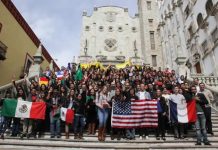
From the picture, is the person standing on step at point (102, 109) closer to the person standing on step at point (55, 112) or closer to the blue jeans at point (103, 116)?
the blue jeans at point (103, 116)

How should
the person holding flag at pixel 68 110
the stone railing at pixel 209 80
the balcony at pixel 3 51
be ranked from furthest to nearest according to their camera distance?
the balcony at pixel 3 51 < the stone railing at pixel 209 80 < the person holding flag at pixel 68 110

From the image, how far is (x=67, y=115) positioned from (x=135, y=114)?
8.34ft

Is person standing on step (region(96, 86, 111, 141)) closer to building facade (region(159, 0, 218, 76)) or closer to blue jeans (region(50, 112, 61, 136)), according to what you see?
blue jeans (region(50, 112, 61, 136))

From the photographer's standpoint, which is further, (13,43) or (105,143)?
(13,43)

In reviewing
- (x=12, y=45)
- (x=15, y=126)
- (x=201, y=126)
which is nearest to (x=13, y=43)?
(x=12, y=45)

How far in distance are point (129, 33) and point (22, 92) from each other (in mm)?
38782

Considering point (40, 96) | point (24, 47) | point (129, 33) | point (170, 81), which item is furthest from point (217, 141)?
point (129, 33)

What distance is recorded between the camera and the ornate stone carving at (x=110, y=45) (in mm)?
44750

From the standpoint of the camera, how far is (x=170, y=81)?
13195 mm

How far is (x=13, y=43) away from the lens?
805 inches

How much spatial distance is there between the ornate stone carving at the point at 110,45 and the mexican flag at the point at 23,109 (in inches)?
1411

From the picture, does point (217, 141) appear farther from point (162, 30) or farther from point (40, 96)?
point (162, 30)

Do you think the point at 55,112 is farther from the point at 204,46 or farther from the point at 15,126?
the point at 204,46

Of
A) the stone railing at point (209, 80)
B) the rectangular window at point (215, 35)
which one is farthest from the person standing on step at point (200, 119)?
the rectangular window at point (215, 35)
